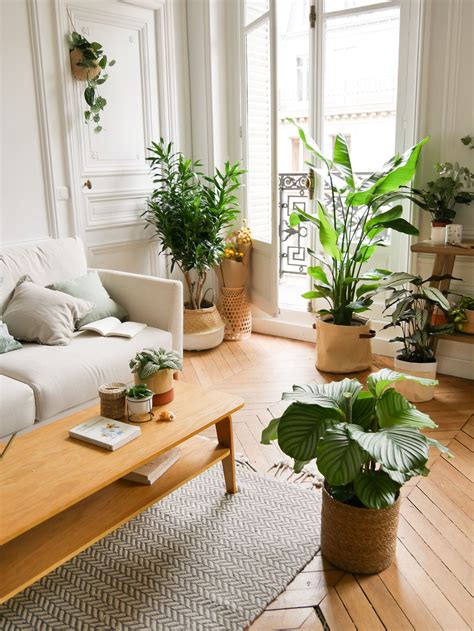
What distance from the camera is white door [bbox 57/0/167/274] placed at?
3607 millimetres

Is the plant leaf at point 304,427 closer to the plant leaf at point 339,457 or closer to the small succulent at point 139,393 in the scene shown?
the plant leaf at point 339,457

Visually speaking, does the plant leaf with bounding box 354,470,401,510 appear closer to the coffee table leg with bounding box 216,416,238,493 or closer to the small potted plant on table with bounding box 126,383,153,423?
the coffee table leg with bounding box 216,416,238,493

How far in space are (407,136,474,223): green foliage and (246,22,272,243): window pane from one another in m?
1.16

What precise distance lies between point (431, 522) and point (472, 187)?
1.97 metres

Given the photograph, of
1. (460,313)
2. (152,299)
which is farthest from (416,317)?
(152,299)

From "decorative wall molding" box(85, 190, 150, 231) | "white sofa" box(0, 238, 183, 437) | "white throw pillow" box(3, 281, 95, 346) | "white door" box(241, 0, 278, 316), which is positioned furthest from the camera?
"white door" box(241, 0, 278, 316)

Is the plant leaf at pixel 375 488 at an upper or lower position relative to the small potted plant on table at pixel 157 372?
lower

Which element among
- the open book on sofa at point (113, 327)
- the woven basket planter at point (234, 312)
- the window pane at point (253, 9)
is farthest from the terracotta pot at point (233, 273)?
the window pane at point (253, 9)

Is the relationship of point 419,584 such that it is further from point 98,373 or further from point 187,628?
point 98,373

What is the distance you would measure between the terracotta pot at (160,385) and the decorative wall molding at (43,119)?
1.70 metres

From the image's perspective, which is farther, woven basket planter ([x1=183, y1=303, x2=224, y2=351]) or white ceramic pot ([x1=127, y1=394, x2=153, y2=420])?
woven basket planter ([x1=183, y1=303, x2=224, y2=351])

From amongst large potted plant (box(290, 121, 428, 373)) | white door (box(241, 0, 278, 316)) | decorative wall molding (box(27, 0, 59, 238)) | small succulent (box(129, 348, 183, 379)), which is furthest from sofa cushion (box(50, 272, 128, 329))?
white door (box(241, 0, 278, 316))

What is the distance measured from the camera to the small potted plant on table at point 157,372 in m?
2.20

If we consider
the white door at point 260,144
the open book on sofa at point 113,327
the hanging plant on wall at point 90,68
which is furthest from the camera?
the white door at point 260,144
